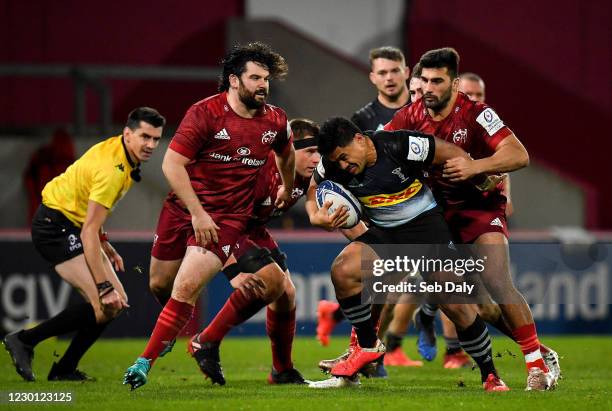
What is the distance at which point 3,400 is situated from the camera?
20.9 feet

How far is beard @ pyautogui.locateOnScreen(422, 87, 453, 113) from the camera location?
6.96m

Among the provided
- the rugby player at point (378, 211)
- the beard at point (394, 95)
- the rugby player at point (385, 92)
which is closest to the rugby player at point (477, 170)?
the rugby player at point (378, 211)

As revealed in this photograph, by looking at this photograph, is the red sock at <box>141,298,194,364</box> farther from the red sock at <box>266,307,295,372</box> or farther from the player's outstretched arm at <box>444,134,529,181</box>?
the player's outstretched arm at <box>444,134,529,181</box>

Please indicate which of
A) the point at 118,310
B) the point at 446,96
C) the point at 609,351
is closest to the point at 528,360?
the point at 446,96

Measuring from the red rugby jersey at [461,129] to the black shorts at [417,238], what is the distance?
34cm

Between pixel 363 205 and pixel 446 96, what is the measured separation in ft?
2.82

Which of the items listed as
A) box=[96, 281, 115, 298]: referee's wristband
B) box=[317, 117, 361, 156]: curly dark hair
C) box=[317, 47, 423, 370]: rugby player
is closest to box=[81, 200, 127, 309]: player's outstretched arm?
box=[96, 281, 115, 298]: referee's wristband

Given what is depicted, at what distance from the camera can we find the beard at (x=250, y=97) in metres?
7.09

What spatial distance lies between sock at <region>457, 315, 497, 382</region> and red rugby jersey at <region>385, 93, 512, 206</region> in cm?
86

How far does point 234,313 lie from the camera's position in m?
7.25

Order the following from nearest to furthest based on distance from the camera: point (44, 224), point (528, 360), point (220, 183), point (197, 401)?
point (197, 401) → point (528, 360) → point (220, 183) → point (44, 224)

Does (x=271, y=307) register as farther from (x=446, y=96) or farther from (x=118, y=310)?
(x=446, y=96)

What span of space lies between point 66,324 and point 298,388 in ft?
5.93

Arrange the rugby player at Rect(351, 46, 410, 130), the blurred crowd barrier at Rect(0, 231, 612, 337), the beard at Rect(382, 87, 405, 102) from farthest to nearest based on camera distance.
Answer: the blurred crowd barrier at Rect(0, 231, 612, 337) < the beard at Rect(382, 87, 405, 102) < the rugby player at Rect(351, 46, 410, 130)
